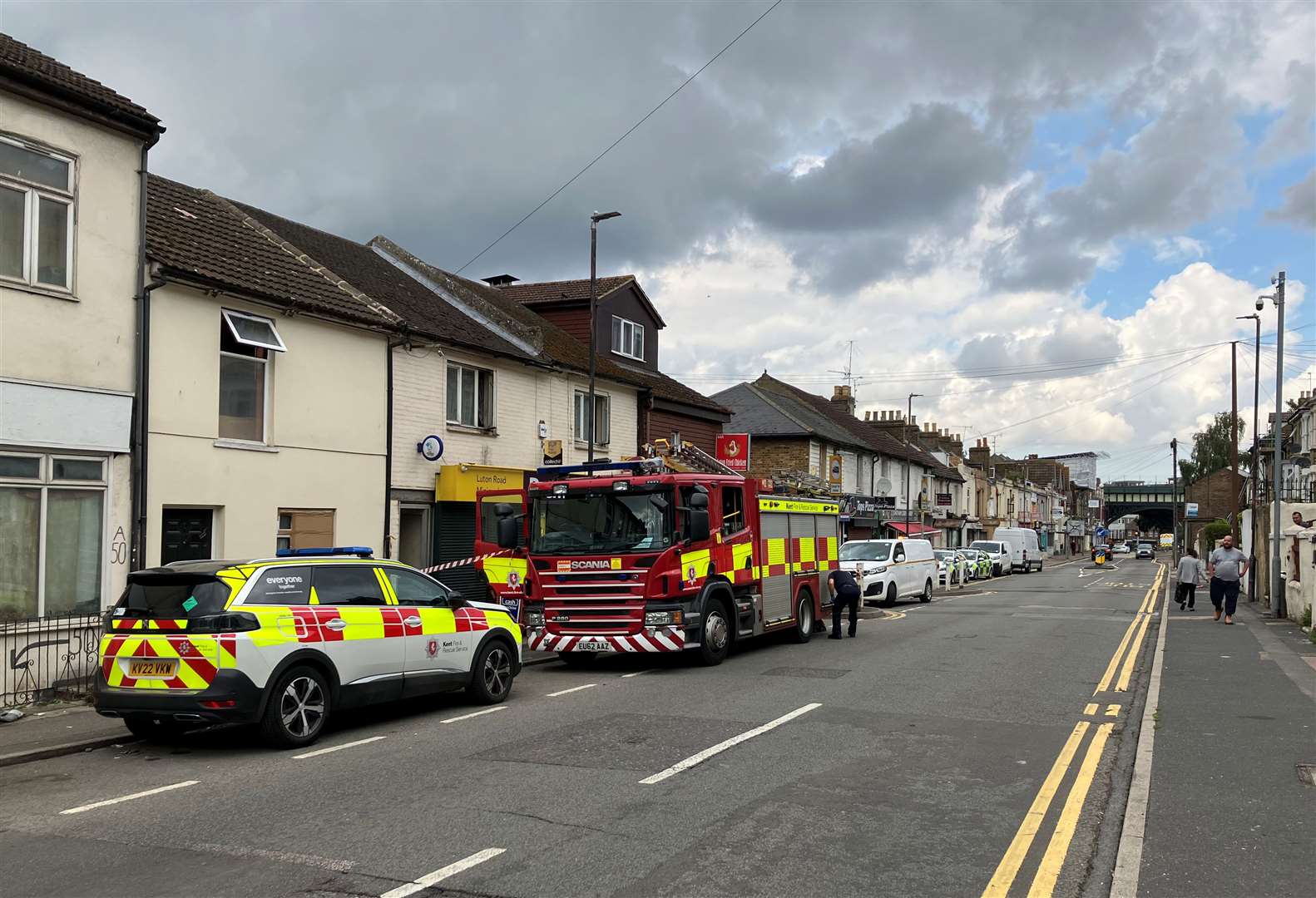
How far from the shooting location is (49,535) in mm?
11836

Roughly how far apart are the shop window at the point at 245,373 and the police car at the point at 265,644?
5.60m

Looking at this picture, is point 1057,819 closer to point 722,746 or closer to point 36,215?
point 722,746

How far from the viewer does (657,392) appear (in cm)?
2658

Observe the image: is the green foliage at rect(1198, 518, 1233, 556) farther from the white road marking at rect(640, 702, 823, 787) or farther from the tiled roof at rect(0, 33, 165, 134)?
the tiled roof at rect(0, 33, 165, 134)

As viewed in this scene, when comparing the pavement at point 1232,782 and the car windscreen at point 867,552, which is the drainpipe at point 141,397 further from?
the car windscreen at point 867,552

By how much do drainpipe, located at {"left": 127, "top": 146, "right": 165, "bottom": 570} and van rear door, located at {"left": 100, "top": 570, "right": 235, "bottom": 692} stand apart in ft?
12.7

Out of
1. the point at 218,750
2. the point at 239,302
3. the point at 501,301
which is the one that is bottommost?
the point at 218,750

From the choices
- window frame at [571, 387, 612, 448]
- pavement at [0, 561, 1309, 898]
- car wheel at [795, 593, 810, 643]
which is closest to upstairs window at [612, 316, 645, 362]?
window frame at [571, 387, 612, 448]

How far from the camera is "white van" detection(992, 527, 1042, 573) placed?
53.2 metres

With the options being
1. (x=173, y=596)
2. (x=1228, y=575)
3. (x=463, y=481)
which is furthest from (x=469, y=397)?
(x=1228, y=575)

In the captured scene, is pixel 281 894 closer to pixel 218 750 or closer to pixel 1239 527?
pixel 218 750

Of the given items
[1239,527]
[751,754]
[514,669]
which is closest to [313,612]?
[514,669]

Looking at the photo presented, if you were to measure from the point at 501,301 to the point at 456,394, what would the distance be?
7.90m

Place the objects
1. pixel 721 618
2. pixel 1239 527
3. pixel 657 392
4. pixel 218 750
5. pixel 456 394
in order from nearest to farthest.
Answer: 1. pixel 218 750
2. pixel 721 618
3. pixel 456 394
4. pixel 657 392
5. pixel 1239 527
